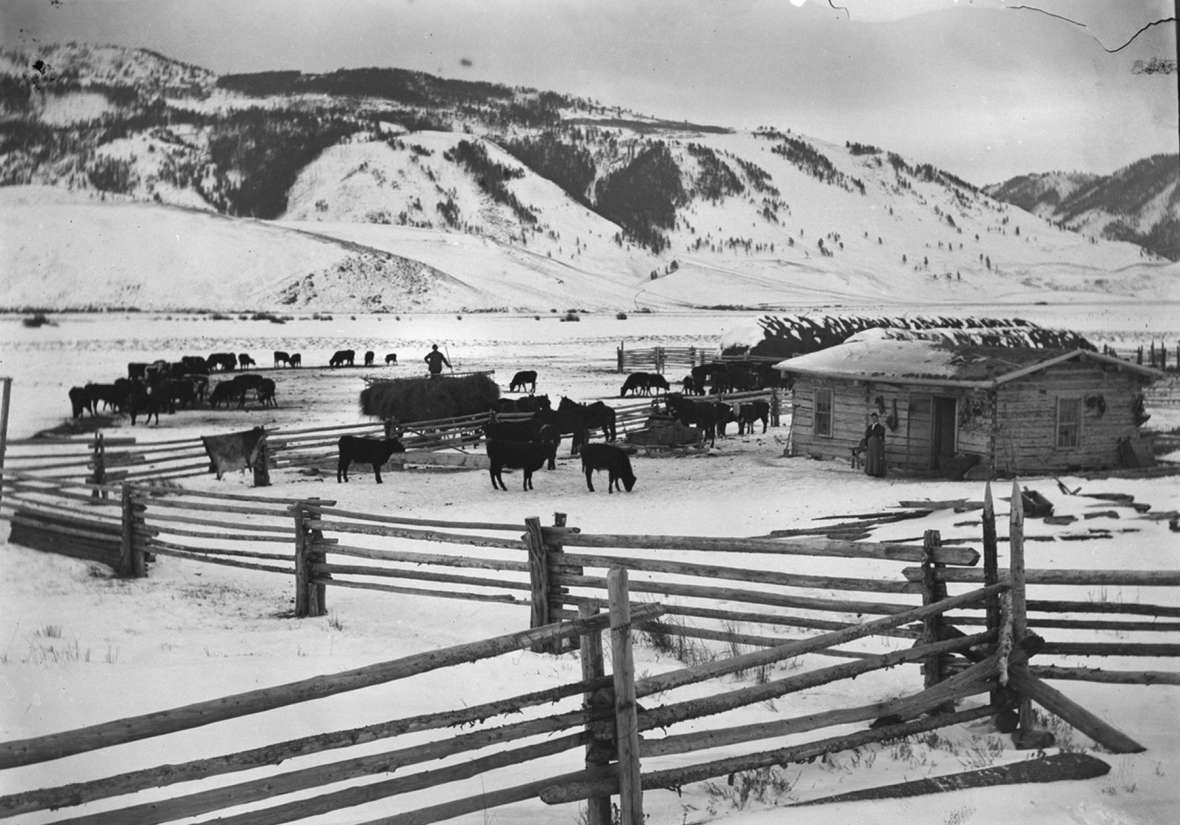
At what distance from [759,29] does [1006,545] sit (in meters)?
7.86

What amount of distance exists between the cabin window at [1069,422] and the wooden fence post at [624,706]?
708 inches

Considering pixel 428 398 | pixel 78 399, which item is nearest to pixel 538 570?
pixel 428 398

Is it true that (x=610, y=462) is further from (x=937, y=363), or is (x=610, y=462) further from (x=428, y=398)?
(x=428, y=398)

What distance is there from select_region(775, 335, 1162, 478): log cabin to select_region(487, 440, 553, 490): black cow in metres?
7.41

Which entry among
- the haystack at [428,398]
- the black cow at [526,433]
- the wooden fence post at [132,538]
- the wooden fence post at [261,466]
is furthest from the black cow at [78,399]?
the wooden fence post at [132,538]

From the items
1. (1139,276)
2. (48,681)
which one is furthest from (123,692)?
(1139,276)

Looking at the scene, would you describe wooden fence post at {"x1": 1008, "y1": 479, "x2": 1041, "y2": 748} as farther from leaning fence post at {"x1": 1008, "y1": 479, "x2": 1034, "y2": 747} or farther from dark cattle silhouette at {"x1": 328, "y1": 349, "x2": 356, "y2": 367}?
dark cattle silhouette at {"x1": 328, "y1": 349, "x2": 356, "y2": 367}

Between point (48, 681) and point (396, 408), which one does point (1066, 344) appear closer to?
point (396, 408)

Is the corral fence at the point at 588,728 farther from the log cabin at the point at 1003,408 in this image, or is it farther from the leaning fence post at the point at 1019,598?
the log cabin at the point at 1003,408

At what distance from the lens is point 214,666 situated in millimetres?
8312

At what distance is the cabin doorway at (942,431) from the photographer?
69.7 ft

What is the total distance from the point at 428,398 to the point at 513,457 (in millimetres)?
6431

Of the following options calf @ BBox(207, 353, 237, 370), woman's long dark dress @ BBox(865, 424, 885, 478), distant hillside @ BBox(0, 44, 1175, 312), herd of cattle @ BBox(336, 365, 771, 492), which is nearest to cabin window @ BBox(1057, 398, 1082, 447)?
woman's long dark dress @ BBox(865, 424, 885, 478)

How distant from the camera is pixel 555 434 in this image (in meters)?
23.1
